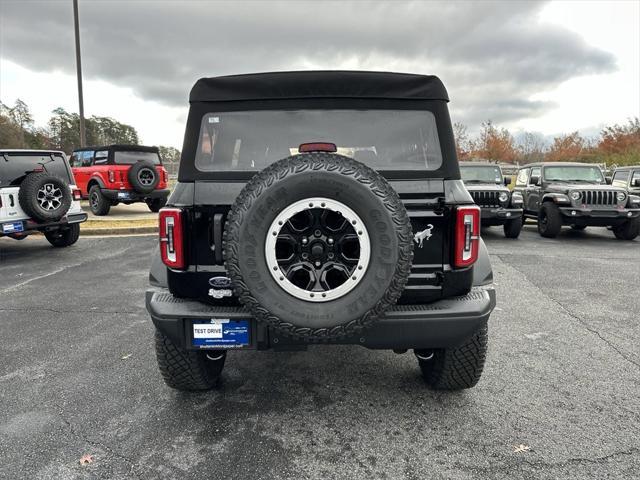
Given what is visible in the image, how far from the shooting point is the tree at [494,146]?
133 ft

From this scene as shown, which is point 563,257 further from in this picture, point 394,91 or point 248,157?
point 248,157

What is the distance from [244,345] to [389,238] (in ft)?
3.10

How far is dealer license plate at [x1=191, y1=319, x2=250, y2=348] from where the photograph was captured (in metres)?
2.25

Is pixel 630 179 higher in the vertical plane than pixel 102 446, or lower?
higher

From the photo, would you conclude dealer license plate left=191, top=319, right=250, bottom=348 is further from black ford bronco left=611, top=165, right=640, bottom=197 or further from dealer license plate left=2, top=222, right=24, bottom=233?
black ford bronco left=611, top=165, right=640, bottom=197

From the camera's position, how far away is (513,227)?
30.7ft

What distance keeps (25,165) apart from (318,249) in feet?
22.7

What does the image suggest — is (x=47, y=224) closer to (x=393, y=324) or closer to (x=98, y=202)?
(x=98, y=202)

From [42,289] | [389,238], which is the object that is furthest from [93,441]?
[42,289]

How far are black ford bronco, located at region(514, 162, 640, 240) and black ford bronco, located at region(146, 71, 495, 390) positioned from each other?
7.75 metres

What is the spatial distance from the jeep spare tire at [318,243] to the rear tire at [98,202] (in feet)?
38.4

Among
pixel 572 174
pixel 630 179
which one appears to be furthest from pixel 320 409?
pixel 630 179

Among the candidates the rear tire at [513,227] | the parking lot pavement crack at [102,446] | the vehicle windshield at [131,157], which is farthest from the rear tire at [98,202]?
the parking lot pavement crack at [102,446]

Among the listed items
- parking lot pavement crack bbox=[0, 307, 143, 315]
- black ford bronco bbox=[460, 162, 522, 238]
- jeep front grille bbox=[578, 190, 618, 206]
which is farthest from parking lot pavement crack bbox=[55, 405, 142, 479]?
jeep front grille bbox=[578, 190, 618, 206]
